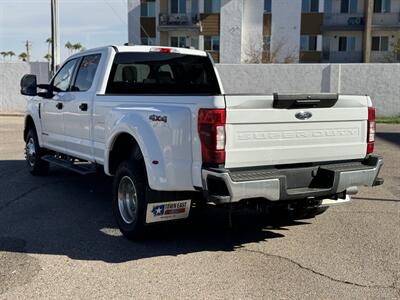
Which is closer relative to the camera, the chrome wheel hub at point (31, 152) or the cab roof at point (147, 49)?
the cab roof at point (147, 49)

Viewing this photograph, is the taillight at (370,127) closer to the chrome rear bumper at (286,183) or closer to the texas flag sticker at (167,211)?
the chrome rear bumper at (286,183)

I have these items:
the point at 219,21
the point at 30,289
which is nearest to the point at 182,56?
the point at 30,289

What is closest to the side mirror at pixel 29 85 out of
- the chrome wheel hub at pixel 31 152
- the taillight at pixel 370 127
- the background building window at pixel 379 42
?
the chrome wheel hub at pixel 31 152

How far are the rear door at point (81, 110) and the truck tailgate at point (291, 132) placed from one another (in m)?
2.69

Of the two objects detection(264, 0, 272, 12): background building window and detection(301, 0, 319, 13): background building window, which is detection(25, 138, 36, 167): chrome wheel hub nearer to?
detection(264, 0, 272, 12): background building window

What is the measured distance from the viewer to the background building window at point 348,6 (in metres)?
42.3

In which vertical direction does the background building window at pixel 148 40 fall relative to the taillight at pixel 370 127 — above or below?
A: above

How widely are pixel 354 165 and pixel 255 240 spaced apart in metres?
1.35

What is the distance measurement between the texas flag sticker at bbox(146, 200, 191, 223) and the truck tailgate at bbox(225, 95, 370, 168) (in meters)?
0.96

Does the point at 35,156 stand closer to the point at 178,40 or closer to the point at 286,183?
the point at 286,183

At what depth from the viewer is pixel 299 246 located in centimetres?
561

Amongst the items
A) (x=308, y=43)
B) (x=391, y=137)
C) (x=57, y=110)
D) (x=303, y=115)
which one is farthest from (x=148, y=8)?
(x=303, y=115)

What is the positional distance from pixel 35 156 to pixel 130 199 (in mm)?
4236

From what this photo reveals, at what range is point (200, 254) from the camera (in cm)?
537
